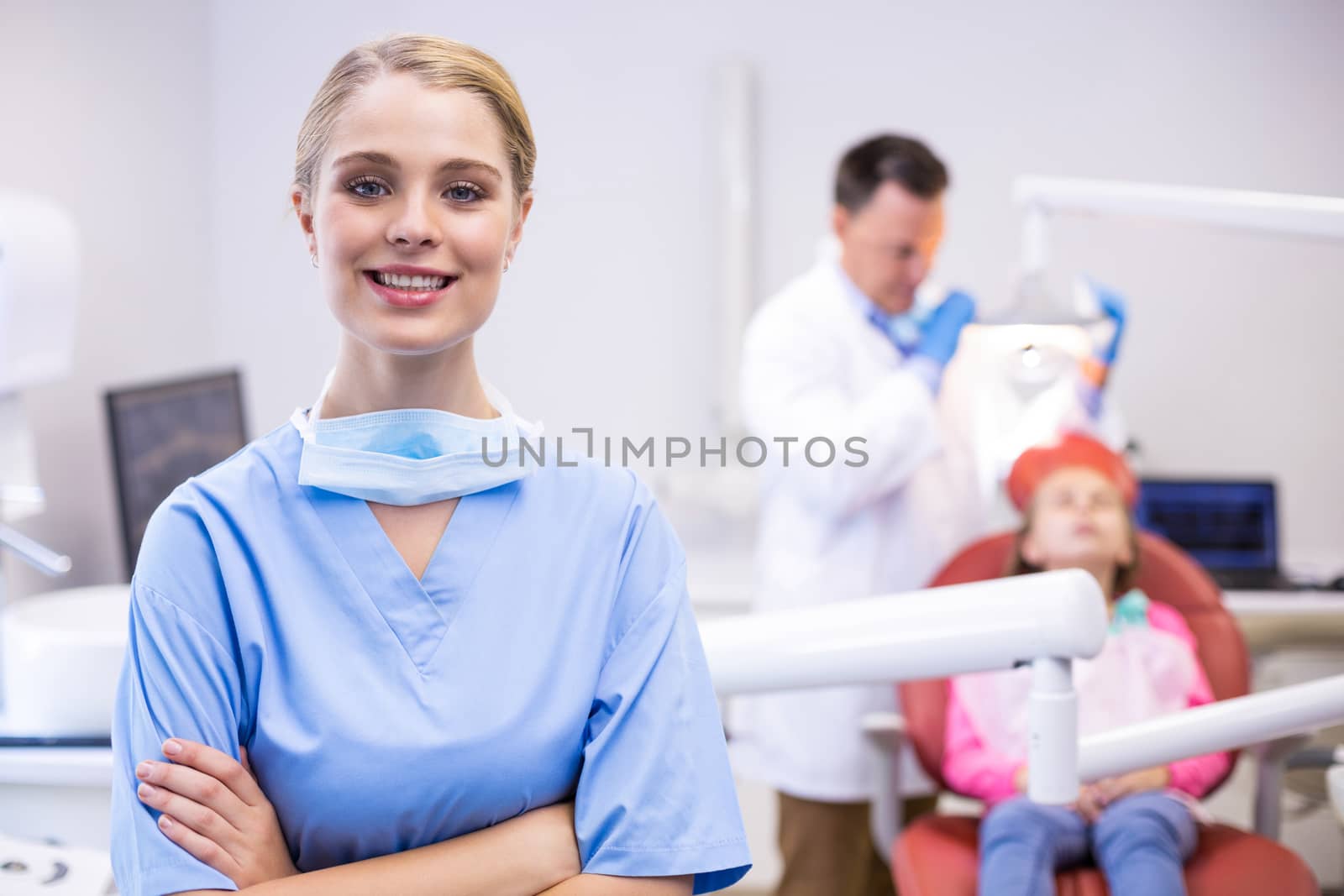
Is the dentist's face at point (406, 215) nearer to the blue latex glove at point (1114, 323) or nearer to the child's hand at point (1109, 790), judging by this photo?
the child's hand at point (1109, 790)

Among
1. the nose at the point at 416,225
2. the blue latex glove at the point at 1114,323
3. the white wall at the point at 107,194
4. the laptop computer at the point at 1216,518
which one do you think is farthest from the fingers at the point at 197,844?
the laptop computer at the point at 1216,518

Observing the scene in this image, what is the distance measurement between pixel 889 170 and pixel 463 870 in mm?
1430

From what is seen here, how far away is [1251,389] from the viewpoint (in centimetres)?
302

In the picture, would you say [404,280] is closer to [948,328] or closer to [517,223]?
[517,223]

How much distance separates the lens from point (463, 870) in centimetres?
82

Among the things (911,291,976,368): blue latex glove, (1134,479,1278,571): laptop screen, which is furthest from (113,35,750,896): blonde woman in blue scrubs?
(1134,479,1278,571): laptop screen

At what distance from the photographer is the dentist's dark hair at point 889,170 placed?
196 centimetres

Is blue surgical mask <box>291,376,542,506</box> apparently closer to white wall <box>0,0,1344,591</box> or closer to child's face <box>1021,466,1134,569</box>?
child's face <box>1021,466,1134,569</box>

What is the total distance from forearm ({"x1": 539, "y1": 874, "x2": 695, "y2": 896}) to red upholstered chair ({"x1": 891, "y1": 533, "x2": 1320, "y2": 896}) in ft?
2.96

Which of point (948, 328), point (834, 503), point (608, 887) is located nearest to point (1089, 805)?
point (834, 503)

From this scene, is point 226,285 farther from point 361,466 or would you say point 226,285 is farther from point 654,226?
point 361,466

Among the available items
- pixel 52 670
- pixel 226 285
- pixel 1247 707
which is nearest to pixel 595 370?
pixel 226 285

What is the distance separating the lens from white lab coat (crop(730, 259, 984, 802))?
1.97 m

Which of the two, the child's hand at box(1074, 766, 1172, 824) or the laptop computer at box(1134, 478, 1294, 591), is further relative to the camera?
the laptop computer at box(1134, 478, 1294, 591)
